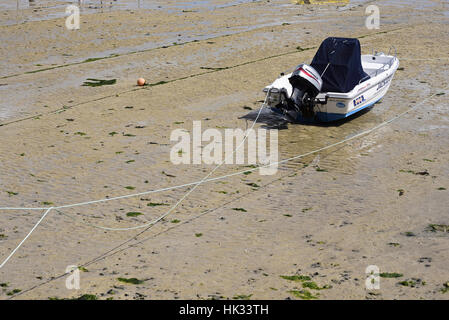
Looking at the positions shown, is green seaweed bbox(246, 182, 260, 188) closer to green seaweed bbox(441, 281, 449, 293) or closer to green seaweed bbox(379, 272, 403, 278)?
green seaweed bbox(379, 272, 403, 278)

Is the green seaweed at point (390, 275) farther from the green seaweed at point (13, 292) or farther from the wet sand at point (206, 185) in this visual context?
the green seaweed at point (13, 292)

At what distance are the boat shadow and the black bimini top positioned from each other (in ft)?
2.66

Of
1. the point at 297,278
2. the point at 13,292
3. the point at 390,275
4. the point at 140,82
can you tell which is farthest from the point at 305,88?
the point at 13,292

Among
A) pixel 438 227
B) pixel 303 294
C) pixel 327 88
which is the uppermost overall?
pixel 327 88

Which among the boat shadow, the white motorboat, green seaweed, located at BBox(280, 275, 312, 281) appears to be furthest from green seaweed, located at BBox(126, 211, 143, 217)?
the white motorboat

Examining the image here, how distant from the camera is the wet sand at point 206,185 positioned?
8750mm

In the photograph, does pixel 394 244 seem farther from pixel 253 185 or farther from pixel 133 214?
pixel 133 214

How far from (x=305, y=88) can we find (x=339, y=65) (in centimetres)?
112

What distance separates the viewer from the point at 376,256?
9281 mm

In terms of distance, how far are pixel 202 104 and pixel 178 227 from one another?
712 cm

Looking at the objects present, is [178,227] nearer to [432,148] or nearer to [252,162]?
[252,162]

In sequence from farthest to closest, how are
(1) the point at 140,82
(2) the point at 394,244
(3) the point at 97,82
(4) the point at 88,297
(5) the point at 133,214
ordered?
(3) the point at 97,82 → (1) the point at 140,82 → (5) the point at 133,214 → (2) the point at 394,244 → (4) the point at 88,297

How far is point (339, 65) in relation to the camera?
1548cm

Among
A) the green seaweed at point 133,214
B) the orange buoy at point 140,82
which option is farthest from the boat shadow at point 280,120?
the green seaweed at point 133,214
